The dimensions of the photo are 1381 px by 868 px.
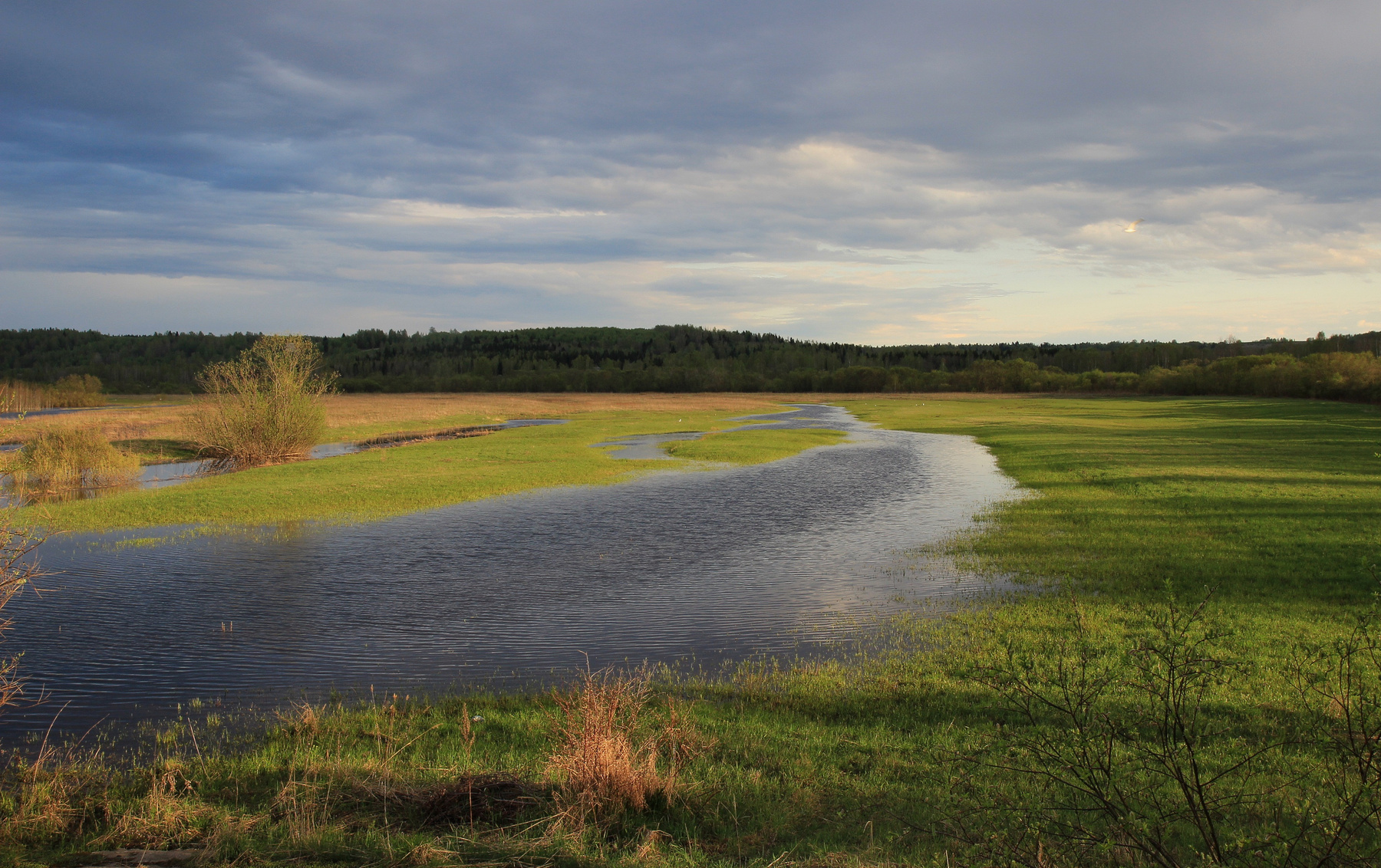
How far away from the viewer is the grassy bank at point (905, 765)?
5.52 m

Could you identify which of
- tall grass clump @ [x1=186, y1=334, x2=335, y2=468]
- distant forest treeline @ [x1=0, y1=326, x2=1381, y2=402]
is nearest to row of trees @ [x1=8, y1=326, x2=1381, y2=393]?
distant forest treeline @ [x1=0, y1=326, x2=1381, y2=402]

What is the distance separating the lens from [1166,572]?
15.0m

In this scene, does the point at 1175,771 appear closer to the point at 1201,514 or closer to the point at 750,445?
the point at 1201,514

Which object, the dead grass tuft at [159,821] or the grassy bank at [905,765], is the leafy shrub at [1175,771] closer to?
the grassy bank at [905,765]

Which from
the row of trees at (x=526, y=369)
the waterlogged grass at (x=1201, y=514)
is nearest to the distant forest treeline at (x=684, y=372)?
the row of trees at (x=526, y=369)

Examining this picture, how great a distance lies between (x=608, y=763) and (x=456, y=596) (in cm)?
1001

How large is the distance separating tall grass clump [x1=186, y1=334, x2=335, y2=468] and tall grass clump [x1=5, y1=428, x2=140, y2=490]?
4.72 m

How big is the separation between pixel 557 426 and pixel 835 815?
55636 millimetres

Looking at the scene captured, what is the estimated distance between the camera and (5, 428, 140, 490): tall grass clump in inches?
1246

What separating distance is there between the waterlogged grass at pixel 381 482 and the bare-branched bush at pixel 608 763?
39.4ft

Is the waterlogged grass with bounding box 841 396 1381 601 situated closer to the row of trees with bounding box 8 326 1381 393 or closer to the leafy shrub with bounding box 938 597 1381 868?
the leafy shrub with bounding box 938 597 1381 868

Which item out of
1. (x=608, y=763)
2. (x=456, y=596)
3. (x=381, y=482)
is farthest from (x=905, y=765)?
(x=381, y=482)

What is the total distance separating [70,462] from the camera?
3278 centimetres

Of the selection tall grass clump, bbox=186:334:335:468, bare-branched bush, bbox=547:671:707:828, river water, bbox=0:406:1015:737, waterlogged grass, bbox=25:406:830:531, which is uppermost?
tall grass clump, bbox=186:334:335:468
